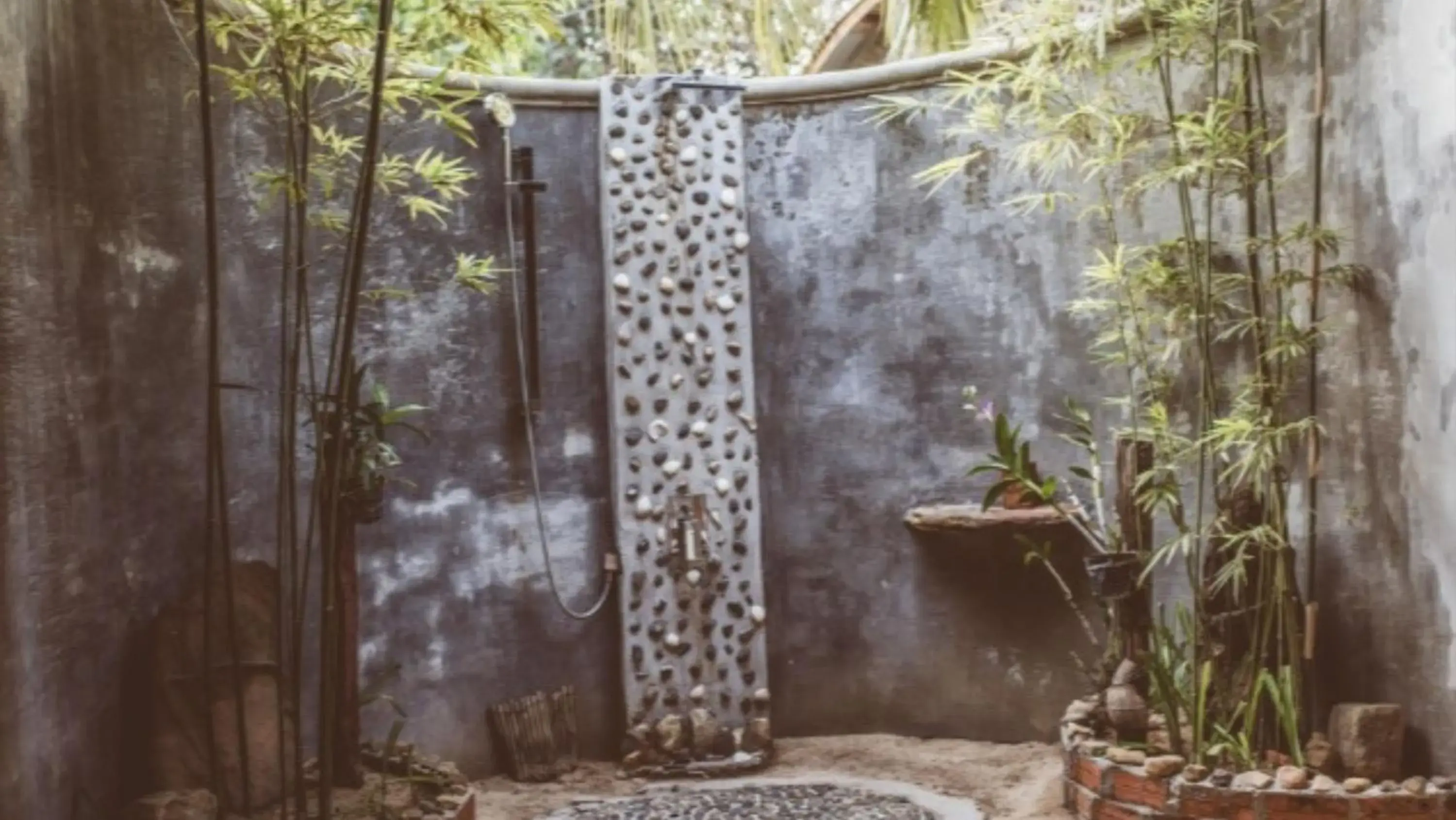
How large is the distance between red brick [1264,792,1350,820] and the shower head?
9.78 feet

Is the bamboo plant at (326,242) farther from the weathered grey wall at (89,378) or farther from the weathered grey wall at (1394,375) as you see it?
the weathered grey wall at (1394,375)

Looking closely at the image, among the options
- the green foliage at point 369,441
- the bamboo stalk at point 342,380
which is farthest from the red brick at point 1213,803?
the green foliage at point 369,441

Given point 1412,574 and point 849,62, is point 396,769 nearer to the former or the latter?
point 1412,574

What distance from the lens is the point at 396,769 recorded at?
3629mm

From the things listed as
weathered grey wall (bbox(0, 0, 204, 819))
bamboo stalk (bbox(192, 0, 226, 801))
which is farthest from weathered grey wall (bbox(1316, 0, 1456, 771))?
weathered grey wall (bbox(0, 0, 204, 819))

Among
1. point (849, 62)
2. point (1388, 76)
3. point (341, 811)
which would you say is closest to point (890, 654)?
point (341, 811)

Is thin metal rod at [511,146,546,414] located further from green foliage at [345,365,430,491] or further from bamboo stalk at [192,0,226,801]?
bamboo stalk at [192,0,226,801]

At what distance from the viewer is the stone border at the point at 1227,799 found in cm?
305

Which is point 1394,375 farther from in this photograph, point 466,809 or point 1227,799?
point 466,809

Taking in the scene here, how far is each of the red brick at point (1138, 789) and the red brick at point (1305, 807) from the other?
261 mm

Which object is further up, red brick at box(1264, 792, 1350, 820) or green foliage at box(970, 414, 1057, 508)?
green foliage at box(970, 414, 1057, 508)

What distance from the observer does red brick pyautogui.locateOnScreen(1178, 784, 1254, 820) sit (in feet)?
10.4

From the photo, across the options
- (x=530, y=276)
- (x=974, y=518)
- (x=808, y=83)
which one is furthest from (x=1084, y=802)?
(x=808, y=83)

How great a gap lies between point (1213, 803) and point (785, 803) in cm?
133
